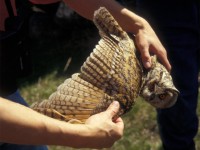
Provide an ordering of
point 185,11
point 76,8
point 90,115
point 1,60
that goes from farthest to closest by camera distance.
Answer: point 185,11 < point 76,8 < point 1,60 < point 90,115

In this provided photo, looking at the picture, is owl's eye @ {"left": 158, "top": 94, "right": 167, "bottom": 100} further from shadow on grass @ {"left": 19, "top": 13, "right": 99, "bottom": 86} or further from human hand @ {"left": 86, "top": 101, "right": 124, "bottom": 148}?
shadow on grass @ {"left": 19, "top": 13, "right": 99, "bottom": 86}

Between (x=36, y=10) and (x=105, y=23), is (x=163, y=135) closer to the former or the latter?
(x=105, y=23)

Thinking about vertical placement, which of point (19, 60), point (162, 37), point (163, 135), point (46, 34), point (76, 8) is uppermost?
point (76, 8)

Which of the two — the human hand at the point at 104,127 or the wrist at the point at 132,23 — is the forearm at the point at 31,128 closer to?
the human hand at the point at 104,127

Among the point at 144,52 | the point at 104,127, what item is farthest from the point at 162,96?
the point at 104,127

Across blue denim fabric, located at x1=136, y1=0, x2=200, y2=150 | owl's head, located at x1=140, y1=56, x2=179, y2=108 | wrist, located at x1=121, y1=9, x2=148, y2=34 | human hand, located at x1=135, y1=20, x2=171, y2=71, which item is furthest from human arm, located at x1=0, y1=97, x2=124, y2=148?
blue denim fabric, located at x1=136, y1=0, x2=200, y2=150

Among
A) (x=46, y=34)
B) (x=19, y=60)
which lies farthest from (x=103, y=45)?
(x=46, y=34)

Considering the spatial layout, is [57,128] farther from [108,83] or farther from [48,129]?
[108,83]
